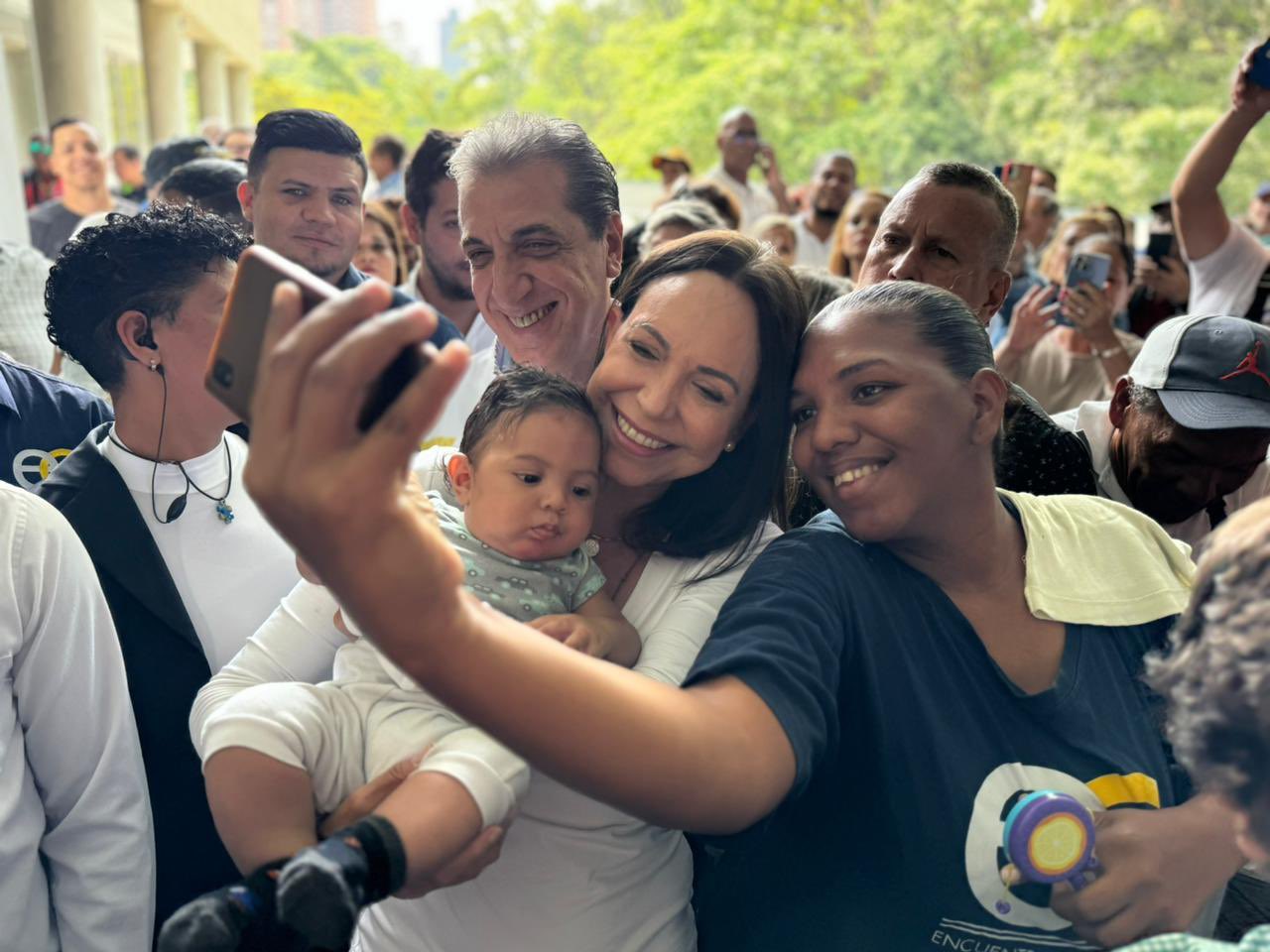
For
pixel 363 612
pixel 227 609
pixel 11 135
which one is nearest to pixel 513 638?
pixel 363 612

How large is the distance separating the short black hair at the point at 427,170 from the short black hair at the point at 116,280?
1956 mm

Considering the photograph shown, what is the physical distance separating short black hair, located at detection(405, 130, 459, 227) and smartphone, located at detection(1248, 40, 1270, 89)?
2.70 metres

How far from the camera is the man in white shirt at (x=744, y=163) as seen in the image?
830cm

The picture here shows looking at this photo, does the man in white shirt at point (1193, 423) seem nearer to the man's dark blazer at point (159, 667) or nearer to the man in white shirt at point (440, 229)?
the man's dark blazer at point (159, 667)

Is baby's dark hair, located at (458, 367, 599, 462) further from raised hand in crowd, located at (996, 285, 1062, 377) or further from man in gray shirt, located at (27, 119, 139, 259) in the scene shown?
man in gray shirt, located at (27, 119, 139, 259)

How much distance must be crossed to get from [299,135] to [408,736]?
2513mm

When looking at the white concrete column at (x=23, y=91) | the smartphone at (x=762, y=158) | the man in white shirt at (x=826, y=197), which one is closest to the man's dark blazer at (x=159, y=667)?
the man in white shirt at (x=826, y=197)

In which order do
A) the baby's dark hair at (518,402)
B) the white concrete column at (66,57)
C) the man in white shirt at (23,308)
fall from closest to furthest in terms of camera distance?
the baby's dark hair at (518,402) → the man in white shirt at (23,308) → the white concrete column at (66,57)

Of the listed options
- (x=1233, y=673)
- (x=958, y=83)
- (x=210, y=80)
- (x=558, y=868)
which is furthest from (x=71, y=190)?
(x=210, y=80)

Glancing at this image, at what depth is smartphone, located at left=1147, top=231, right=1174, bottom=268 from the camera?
573 centimetres

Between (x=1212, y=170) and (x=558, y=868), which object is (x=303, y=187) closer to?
(x=558, y=868)

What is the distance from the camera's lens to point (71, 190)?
22.4 ft

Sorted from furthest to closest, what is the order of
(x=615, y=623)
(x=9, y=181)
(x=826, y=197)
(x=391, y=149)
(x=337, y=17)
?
1. (x=337, y=17)
2. (x=391, y=149)
3. (x=826, y=197)
4. (x=9, y=181)
5. (x=615, y=623)

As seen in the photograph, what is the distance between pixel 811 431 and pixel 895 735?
1.67ft
